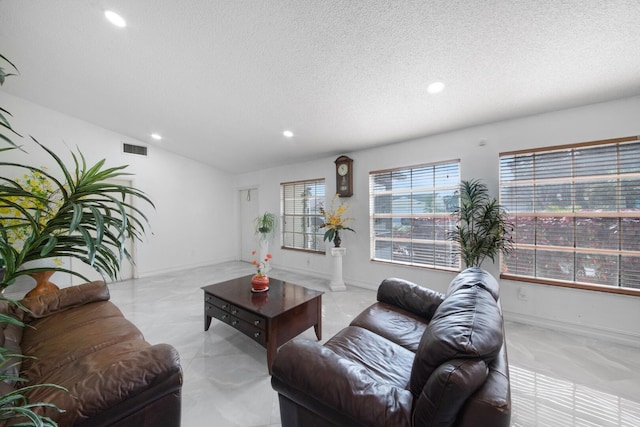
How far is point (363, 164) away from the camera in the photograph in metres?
4.25

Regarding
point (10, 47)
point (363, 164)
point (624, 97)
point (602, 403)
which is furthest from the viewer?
point (363, 164)

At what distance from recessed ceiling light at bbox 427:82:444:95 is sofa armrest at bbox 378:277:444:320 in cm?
193

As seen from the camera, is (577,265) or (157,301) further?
(157,301)

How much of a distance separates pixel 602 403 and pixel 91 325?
12.2 feet

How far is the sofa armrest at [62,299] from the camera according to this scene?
80.1 inches

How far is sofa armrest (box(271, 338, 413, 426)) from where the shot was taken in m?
1.03

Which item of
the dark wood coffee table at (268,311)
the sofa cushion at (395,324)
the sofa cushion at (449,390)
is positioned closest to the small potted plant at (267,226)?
the dark wood coffee table at (268,311)

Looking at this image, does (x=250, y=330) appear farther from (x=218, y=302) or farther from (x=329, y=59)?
(x=329, y=59)

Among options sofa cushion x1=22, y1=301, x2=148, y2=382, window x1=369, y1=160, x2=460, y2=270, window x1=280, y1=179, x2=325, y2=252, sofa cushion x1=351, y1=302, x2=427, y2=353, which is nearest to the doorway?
window x1=280, y1=179, x2=325, y2=252

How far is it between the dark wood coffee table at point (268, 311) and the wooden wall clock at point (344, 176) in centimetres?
210

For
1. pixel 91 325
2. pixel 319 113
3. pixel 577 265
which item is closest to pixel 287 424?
pixel 91 325

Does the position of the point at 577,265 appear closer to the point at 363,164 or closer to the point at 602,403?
the point at 602,403

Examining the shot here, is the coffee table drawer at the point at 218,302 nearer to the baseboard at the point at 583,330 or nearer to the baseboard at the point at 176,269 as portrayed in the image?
the baseboard at the point at 176,269

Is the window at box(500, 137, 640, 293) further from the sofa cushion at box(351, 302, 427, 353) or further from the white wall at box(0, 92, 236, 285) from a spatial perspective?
the white wall at box(0, 92, 236, 285)
